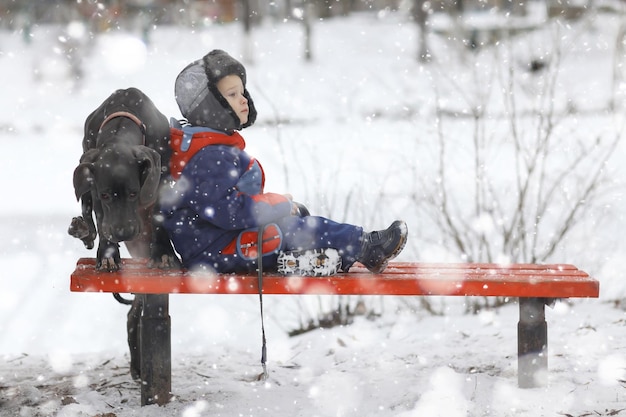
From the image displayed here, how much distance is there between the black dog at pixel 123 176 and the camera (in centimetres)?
344

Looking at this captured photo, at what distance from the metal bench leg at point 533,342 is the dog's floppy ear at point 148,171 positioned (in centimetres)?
180

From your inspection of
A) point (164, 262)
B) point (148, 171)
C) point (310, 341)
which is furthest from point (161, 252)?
point (310, 341)

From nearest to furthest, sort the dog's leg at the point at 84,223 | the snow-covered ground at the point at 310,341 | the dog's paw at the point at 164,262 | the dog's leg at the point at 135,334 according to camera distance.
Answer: the dog's leg at the point at 84,223, the dog's paw at the point at 164,262, the snow-covered ground at the point at 310,341, the dog's leg at the point at 135,334

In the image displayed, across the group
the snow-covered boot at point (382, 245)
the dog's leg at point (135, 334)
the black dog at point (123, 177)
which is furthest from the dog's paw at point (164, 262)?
the snow-covered boot at point (382, 245)

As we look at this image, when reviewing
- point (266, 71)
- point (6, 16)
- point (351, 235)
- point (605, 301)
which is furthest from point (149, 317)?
point (6, 16)

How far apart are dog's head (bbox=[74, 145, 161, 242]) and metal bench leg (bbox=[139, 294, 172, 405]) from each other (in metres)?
0.61

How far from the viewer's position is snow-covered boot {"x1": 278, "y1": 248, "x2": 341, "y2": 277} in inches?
150

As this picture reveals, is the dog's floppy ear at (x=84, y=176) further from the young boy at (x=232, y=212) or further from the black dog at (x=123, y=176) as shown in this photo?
the young boy at (x=232, y=212)

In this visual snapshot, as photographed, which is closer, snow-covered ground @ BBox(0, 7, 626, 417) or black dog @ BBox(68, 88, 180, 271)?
black dog @ BBox(68, 88, 180, 271)

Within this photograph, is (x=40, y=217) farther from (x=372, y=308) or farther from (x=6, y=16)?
(x=6, y=16)

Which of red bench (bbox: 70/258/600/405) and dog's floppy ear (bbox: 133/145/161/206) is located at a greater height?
dog's floppy ear (bbox: 133/145/161/206)

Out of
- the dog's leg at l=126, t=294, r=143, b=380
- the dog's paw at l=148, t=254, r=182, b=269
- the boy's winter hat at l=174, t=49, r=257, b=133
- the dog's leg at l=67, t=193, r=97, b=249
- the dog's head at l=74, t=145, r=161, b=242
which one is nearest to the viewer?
the dog's head at l=74, t=145, r=161, b=242

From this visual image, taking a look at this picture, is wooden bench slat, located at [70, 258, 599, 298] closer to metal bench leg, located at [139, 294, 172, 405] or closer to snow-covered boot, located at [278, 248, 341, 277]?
snow-covered boot, located at [278, 248, 341, 277]

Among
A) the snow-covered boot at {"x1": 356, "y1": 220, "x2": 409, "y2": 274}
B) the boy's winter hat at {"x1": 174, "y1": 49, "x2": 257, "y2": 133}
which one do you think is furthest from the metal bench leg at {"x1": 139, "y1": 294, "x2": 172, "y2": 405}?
the snow-covered boot at {"x1": 356, "y1": 220, "x2": 409, "y2": 274}
